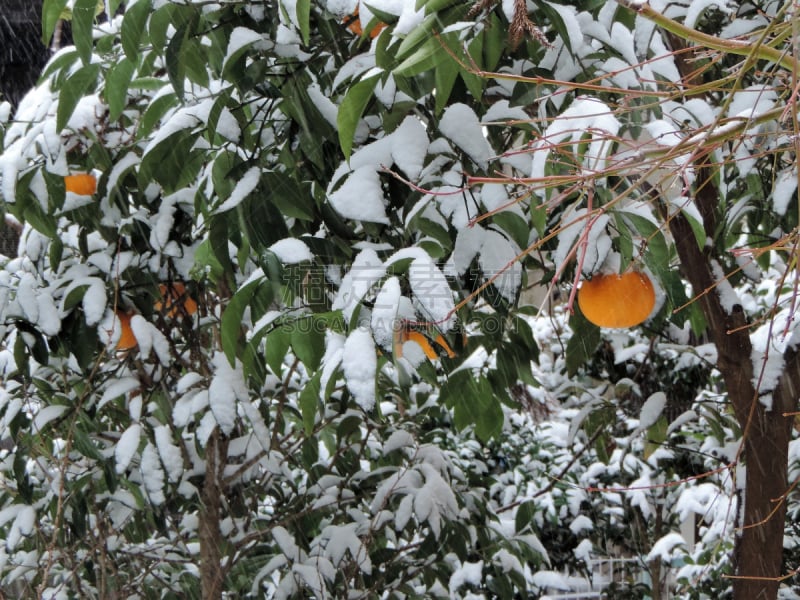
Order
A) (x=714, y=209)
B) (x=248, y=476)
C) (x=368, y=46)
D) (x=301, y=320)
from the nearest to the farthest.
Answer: (x=301, y=320) < (x=368, y=46) < (x=714, y=209) < (x=248, y=476)

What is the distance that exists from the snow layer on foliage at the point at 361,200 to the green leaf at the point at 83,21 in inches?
16.2

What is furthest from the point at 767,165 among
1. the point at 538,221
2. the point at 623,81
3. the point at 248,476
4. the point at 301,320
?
the point at 248,476

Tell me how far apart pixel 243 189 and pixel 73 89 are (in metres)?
0.34

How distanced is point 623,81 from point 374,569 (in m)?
1.37

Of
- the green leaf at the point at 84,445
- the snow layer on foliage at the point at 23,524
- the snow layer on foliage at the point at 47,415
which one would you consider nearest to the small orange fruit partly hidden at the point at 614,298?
the green leaf at the point at 84,445

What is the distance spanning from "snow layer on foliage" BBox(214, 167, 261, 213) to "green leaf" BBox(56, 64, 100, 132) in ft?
0.96

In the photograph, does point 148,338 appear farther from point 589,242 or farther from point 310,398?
point 589,242

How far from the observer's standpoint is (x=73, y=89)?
49.9 inches

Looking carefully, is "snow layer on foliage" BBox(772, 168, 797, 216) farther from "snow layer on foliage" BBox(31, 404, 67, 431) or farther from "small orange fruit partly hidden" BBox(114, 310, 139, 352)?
"snow layer on foliage" BBox(31, 404, 67, 431)

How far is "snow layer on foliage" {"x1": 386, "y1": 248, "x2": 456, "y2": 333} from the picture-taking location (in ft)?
2.81

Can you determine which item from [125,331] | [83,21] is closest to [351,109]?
[83,21]

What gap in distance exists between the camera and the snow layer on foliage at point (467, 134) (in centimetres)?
103

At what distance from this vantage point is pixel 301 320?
1.00 m

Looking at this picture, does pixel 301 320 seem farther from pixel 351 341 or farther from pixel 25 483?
pixel 25 483
